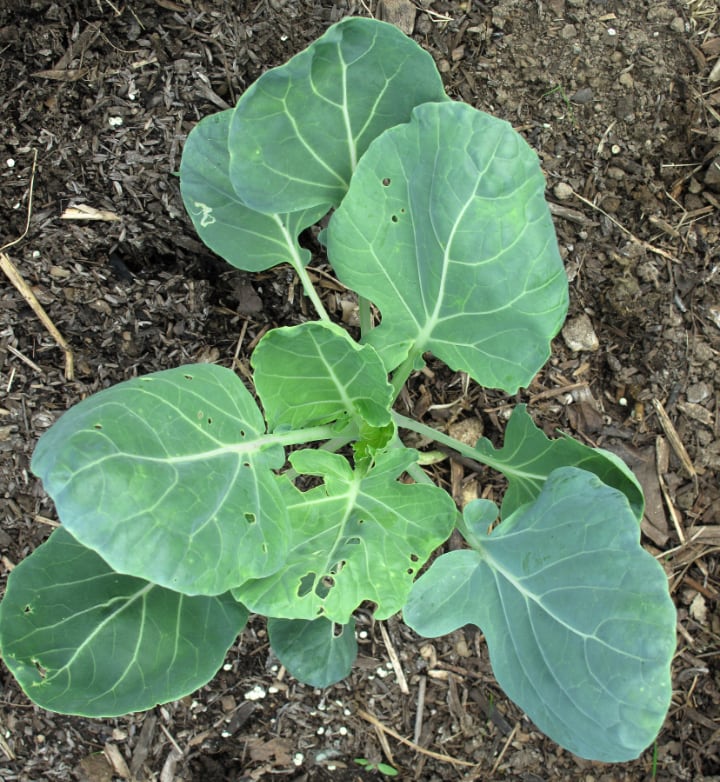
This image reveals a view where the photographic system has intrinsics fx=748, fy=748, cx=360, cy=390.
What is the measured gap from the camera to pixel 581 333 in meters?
2.49

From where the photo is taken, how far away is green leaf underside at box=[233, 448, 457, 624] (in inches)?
66.4

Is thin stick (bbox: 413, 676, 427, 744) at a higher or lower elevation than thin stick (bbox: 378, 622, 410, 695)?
lower

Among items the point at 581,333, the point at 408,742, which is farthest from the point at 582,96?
the point at 408,742

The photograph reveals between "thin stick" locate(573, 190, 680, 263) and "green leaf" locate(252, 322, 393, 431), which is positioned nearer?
"green leaf" locate(252, 322, 393, 431)

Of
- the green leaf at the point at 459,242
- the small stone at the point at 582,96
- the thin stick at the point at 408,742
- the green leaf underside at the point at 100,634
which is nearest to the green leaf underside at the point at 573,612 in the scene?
the green leaf at the point at 459,242

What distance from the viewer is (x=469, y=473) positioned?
249cm

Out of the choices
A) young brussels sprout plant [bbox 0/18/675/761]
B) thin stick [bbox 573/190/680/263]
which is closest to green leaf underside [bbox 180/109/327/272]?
young brussels sprout plant [bbox 0/18/675/761]

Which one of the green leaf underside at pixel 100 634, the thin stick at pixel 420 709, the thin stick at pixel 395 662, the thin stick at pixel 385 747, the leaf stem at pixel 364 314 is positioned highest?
the leaf stem at pixel 364 314

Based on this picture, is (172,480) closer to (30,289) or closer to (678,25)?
(30,289)

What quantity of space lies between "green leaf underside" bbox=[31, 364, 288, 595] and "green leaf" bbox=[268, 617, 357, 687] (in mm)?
538

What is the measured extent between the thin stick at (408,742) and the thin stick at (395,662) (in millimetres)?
126

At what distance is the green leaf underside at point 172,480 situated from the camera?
1371 millimetres

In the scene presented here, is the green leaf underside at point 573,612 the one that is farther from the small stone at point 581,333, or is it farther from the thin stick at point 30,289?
the thin stick at point 30,289

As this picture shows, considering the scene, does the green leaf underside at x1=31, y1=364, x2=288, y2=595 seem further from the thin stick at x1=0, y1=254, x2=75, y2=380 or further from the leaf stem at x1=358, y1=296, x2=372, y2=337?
the thin stick at x1=0, y1=254, x2=75, y2=380
